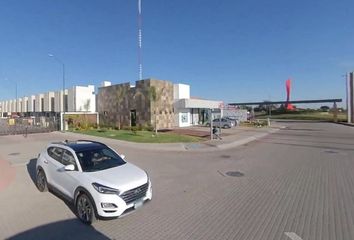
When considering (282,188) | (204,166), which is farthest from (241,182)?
(204,166)

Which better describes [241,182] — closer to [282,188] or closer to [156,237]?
[282,188]

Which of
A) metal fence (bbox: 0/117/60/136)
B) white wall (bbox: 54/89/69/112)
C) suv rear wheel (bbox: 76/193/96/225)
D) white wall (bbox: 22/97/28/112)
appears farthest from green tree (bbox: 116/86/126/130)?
white wall (bbox: 22/97/28/112)

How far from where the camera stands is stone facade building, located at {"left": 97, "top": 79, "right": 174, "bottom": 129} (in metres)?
34.8

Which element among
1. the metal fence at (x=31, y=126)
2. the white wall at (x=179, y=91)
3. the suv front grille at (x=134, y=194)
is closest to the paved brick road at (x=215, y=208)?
the suv front grille at (x=134, y=194)

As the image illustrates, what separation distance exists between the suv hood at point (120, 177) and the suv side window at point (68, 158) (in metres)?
0.82

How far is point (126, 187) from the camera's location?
Result: 5.63m

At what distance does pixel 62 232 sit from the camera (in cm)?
523

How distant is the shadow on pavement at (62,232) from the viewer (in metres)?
5.03

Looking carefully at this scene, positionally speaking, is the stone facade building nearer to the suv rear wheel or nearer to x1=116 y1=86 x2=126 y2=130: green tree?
x1=116 y1=86 x2=126 y2=130: green tree

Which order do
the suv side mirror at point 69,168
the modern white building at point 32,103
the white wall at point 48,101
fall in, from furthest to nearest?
the modern white building at point 32,103, the white wall at point 48,101, the suv side mirror at point 69,168

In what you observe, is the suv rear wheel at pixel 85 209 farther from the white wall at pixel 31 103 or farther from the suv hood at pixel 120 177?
the white wall at pixel 31 103

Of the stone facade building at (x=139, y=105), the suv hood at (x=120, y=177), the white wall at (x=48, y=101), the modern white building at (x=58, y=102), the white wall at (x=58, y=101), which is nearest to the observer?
the suv hood at (x=120, y=177)

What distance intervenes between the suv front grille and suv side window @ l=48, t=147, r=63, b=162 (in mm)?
2683

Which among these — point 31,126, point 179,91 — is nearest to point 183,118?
point 179,91
